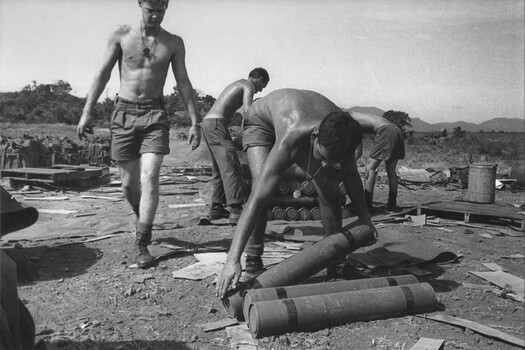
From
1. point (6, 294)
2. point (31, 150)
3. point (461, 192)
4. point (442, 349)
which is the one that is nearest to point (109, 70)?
point (6, 294)

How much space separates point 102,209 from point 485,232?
263 inches

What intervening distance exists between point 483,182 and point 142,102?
643 centimetres

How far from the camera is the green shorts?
16.7 feet

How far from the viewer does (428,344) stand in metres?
3.38

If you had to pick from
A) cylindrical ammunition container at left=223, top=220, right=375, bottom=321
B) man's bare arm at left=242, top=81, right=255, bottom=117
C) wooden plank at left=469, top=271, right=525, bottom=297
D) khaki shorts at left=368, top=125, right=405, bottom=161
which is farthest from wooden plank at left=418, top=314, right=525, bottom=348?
khaki shorts at left=368, top=125, right=405, bottom=161

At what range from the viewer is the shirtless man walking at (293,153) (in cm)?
364

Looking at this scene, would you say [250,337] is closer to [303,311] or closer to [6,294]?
[303,311]

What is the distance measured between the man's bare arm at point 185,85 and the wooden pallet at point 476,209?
4604 mm

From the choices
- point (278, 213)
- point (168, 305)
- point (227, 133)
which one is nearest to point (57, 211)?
point (227, 133)

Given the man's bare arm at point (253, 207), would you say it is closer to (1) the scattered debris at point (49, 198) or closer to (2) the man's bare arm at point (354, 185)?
(2) the man's bare arm at point (354, 185)

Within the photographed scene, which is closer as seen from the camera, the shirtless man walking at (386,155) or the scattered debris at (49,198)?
the shirtless man walking at (386,155)

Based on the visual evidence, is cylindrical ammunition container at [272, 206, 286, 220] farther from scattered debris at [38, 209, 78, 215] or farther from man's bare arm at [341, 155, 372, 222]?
scattered debris at [38, 209, 78, 215]

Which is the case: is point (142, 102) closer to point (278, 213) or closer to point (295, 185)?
point (278, 213)

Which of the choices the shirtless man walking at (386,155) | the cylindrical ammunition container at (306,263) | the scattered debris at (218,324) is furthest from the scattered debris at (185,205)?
the scattered debris at (218,324)
